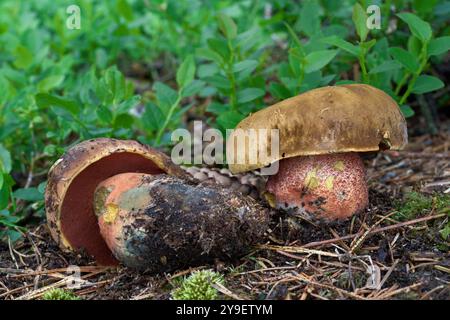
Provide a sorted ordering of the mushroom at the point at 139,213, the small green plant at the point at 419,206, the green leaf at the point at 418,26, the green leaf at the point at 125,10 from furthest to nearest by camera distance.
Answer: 1. the green leaf at the point at 125,10
2. the green leaf at the point at 418,26
3. the small green plant at the point at 419,206
4. the mushroom at the point at 139,213

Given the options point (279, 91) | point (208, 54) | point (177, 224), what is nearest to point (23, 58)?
point (208, 54)

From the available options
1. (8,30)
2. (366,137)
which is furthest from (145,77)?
(366,137)

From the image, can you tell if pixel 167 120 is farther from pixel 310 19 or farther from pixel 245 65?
pixel 310 19

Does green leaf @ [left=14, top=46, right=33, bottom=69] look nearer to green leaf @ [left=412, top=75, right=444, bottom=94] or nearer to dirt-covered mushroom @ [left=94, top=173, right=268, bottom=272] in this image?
dirt-covered mushroom @ [left=94, top=173, right=268, bottom=272]

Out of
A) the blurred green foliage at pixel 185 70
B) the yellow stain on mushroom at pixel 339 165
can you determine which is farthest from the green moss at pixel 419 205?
the blurred green foliage at pixel 185 70

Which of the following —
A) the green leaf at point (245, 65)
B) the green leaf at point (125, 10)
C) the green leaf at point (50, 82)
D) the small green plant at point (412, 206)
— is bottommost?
the small green plant at point (412, 206)

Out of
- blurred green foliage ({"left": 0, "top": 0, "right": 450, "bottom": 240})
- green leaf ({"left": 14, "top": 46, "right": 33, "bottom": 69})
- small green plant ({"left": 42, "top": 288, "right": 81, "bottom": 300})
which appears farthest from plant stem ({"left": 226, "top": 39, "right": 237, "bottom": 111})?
green leaf ({"left": 14, "top": 46, "right": 33, "bottom": 69})

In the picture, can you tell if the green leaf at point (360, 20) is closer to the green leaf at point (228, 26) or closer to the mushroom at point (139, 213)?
the green leaf at point (228, 26)
